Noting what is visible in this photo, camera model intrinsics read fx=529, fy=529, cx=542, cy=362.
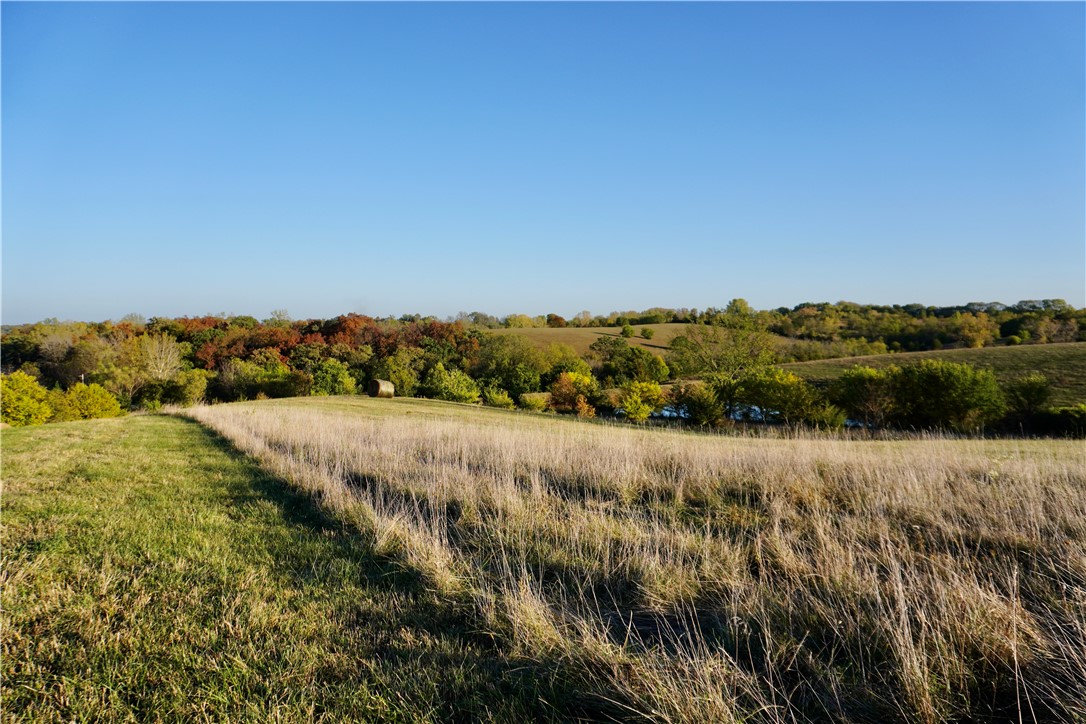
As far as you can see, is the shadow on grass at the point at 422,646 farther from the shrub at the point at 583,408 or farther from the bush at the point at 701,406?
the shrub at the point at 583,408

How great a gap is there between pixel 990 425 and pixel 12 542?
35.2 m

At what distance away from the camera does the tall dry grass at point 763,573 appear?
252 centimetres

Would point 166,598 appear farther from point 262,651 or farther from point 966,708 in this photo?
point 966,708

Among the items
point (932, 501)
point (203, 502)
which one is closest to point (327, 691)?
point (203, 502)

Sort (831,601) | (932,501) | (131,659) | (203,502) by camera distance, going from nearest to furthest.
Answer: (131,659), (831,601), (932,501), (203,502)

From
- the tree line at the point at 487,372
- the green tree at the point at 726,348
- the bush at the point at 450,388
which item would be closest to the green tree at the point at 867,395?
the tree line at the point at 487,372

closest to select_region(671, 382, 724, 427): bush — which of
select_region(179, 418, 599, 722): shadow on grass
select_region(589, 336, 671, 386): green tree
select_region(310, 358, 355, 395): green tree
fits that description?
select_region(589, 336, 671, 386): green tree

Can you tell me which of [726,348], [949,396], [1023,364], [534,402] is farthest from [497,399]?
[1023,364]

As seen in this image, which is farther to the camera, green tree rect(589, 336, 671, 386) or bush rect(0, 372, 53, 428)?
green tree rect(589, 336, 671, 386)

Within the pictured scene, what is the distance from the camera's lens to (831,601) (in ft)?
11.0

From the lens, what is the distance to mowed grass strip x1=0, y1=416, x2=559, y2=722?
2529mm

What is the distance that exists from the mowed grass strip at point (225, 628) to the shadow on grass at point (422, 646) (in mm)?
11

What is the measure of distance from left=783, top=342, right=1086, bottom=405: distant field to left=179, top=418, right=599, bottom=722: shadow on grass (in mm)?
39995

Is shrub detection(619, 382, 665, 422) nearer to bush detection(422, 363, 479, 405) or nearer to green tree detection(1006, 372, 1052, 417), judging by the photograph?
bush detection(422, 363, 479, 405)
